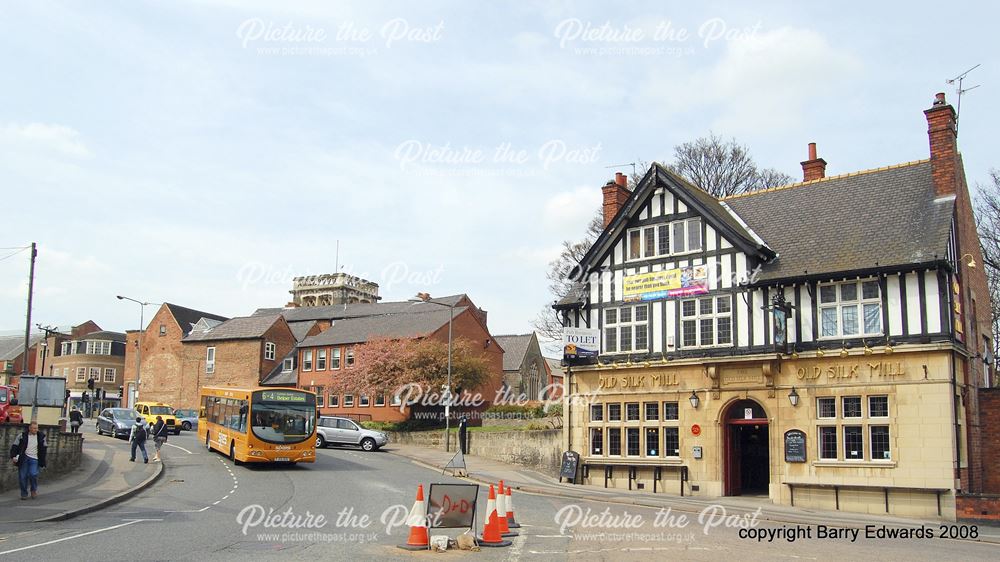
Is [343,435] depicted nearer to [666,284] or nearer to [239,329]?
[666,284]

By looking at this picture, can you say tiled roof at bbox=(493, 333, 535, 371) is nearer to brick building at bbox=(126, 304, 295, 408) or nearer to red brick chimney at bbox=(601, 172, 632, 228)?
brick building at bbox=(126, 304, 295, 408)

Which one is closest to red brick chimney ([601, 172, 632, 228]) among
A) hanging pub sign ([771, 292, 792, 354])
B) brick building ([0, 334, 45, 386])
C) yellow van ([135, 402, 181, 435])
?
hanging pub sign ([771, 292, 792, 354])

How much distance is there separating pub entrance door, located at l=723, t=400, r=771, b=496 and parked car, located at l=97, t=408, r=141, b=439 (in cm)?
2960

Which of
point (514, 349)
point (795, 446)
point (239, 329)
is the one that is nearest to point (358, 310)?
point (239, 329)

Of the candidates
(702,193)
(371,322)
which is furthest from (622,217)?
(371,322)

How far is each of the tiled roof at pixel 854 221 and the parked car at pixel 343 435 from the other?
814 inches

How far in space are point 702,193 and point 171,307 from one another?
181ft

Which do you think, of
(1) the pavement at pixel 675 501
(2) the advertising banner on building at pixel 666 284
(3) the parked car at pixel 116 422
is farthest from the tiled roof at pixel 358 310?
(2) the advertising banner on building at pixel 666 284

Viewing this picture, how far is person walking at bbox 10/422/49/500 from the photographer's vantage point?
1961cm

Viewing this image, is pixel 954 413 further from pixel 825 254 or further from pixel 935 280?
pixel 825 254

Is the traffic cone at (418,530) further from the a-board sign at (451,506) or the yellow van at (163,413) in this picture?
the yellow van at (163,413)

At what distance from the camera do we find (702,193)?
29.9 m

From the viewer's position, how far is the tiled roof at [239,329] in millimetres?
65662

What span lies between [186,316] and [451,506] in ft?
212
